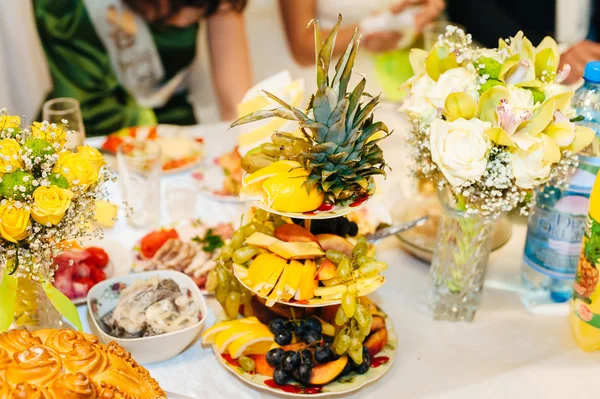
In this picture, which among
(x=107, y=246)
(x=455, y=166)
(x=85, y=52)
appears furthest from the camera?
(x=85, y=52)

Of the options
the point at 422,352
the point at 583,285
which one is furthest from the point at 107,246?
the point at 583,285

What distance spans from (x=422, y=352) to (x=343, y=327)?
21 centimetres

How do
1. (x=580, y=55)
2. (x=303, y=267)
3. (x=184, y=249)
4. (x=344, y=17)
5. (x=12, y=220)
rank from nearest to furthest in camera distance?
(x=12, y=220), (x=303, y=267), (x=184, y=249), (x=580, y=55), (x=344, y=17)

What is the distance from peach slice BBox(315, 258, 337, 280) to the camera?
3.59 ft

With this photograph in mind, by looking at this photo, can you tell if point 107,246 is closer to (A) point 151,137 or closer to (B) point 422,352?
(A) point 151,137

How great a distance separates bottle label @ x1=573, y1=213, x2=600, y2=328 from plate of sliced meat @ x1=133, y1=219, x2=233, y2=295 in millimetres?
725

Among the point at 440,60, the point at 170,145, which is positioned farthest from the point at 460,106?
the point at 170,145

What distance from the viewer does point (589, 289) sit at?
3.88ft

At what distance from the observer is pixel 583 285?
120cm

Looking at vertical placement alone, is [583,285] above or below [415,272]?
above

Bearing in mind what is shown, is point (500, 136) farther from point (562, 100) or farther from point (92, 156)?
point (92, 156)

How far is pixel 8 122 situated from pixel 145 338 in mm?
436

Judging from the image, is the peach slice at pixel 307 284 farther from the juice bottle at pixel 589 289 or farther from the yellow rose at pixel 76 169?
the juice bottle at pixel 589 289

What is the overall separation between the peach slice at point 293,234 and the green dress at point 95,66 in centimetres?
185
